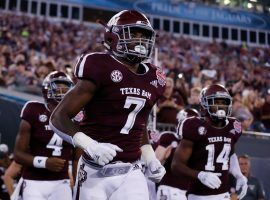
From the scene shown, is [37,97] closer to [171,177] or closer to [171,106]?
[171,106]

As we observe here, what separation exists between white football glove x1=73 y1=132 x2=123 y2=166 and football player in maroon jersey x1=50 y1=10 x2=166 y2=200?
4 centimetres

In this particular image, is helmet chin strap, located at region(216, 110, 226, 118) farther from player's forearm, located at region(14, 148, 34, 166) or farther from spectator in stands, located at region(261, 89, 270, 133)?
spectator in stands, located at region(261, 89, 270, 133)

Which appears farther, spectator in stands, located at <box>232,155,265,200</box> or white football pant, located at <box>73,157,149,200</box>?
spectator in stands, located at <box>232,155,265,200</box>

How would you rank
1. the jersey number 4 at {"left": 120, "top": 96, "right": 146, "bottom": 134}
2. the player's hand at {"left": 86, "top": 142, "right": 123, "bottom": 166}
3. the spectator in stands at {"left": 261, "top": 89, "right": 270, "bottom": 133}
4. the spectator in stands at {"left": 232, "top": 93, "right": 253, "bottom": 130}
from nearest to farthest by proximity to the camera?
1. the player's hand at {"left": 86, "top": 142, "right": 123, "bottom": 166}
2. the jersey number 4 at {"left": 120, "top": 96, "right": 146, "bottom": 134}
3. the spectator in stands at {"left": 232, "top": 93, "right": 253, "bottom": 130}
4. the spectator in stands at {"left": 261, "top": 89, "right": 270, "bottom": 133}

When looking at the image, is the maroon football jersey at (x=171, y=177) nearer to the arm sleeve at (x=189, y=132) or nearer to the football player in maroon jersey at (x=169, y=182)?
the football player in maroon jersey at (x=169, y=182)

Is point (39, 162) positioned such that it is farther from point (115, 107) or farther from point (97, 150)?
point (97, 150)

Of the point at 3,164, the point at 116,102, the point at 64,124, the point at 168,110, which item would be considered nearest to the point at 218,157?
the point at 116,102

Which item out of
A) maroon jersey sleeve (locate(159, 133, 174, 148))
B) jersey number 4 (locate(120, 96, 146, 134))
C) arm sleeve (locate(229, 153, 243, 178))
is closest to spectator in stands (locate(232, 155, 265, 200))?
maroon jersey sleeve (locate(159, 133, 174, 148))

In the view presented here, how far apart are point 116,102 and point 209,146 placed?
180cm

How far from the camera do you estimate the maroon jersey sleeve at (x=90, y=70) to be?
9.36 ft

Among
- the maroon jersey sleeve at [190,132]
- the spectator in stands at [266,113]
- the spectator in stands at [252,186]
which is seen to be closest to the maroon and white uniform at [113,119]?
the maroon jersey sleeve at [190,132]

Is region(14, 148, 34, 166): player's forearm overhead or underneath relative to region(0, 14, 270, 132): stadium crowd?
underneath

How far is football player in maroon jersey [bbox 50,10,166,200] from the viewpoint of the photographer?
2889mm

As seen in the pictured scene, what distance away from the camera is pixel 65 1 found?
57.4ft
